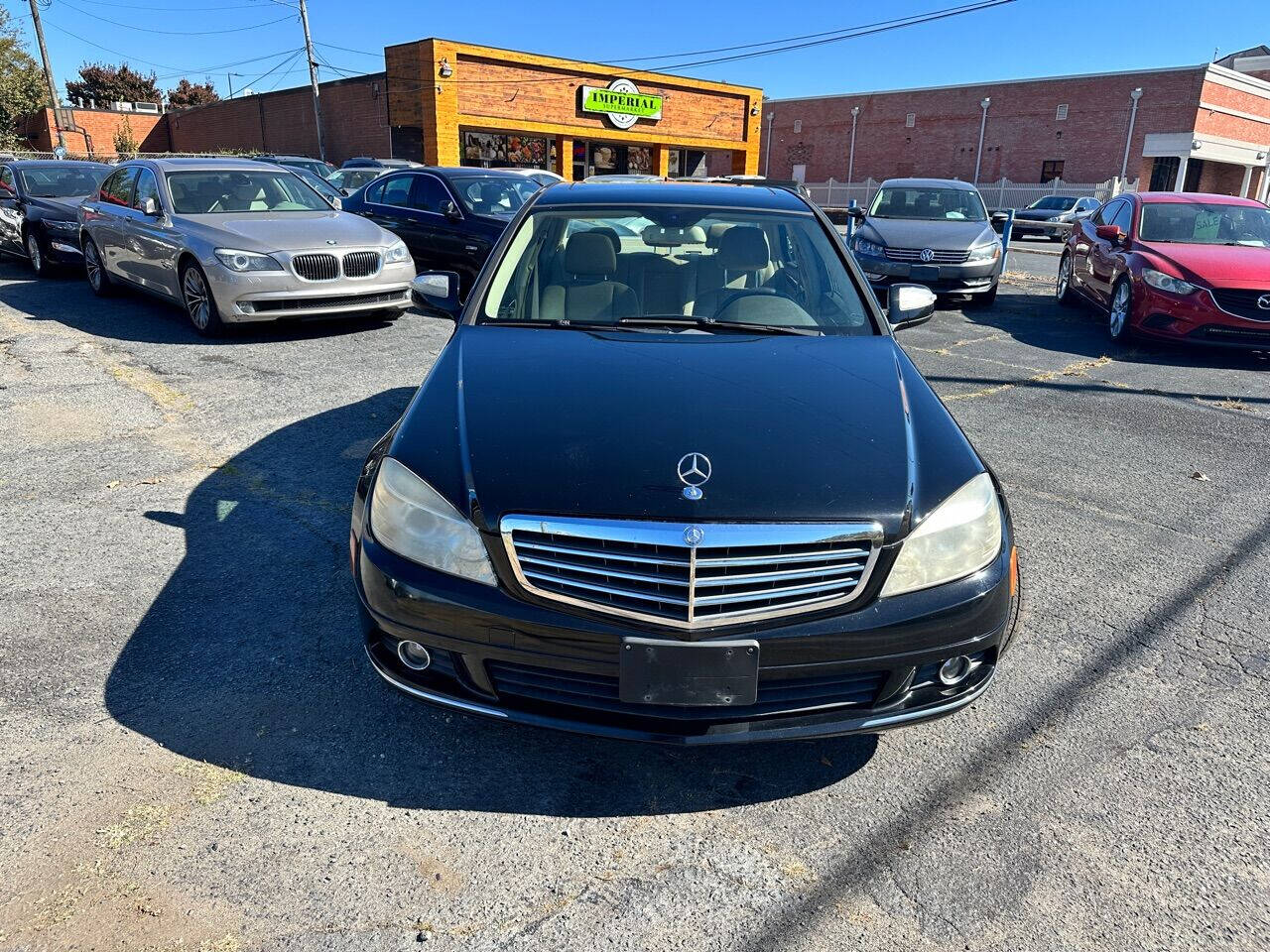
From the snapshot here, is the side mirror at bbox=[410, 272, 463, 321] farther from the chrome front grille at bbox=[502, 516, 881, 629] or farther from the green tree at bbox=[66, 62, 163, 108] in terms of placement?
the green tree at bbox=[66, 62, 163, 108]

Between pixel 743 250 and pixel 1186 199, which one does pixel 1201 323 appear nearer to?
pixel 1186 199

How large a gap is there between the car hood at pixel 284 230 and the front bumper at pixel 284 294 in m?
0.29

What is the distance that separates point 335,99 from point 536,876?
1493 inches

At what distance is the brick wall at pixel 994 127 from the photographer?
3978 centimetres

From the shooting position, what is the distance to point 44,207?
40.2 feet

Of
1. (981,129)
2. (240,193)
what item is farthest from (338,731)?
(981,129)

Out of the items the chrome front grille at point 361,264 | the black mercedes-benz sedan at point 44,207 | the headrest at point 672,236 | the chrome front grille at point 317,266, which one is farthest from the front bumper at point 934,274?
the black mercedes-benz sedan at point 44,207

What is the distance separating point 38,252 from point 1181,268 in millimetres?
14141

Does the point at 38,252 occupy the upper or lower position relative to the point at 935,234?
lower

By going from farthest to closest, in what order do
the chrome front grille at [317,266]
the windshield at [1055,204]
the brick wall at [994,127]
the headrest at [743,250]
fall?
the brick wall at [994,127] → the windshield at [1055,204] → the chrome front grille at [317,266] → the headrest at [743,250]

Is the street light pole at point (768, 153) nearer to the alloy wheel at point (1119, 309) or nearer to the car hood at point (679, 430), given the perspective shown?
the alloy wheel at point (1119, 309)

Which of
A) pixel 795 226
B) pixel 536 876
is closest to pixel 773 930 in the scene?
pixel 536 876

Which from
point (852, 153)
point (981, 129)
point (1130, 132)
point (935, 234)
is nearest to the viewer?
point (935, 234)

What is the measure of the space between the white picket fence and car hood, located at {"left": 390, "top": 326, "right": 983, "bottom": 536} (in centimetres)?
3371
